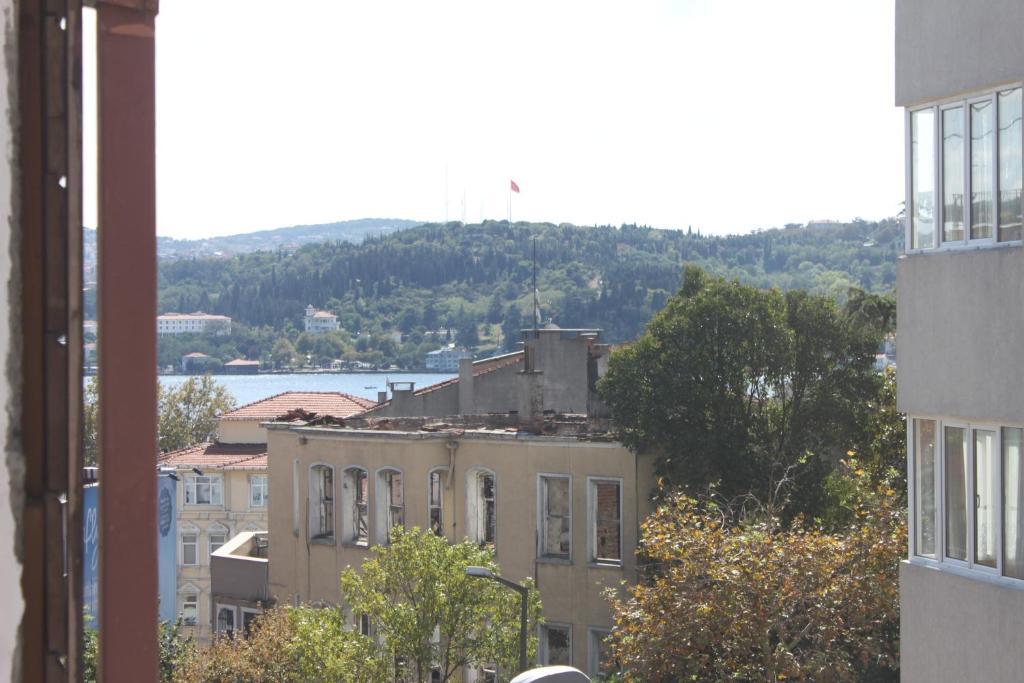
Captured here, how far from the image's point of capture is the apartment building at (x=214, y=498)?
6575cm

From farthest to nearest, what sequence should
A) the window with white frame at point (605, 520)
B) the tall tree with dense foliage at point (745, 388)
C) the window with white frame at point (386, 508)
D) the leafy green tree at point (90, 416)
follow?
the window with white frame at point (386, 508), the window with white frame at point (605, 520), the tall tree with dense foliage at point (745, 388), the leafy green tree at point (90, 416)

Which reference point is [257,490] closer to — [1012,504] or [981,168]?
[981,168]

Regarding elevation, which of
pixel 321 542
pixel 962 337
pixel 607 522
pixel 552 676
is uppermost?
pixel 962 337

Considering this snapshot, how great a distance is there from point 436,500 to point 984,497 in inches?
1093

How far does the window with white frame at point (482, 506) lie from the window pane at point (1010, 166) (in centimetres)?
2662

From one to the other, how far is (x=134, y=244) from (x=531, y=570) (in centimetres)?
3397

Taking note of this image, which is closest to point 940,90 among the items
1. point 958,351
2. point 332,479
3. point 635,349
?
point 958,351

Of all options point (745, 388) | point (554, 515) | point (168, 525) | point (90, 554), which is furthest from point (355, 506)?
point (90, 554)

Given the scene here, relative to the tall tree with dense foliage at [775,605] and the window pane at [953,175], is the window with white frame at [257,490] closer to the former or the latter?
the tall tree with dense foliage at [775,605]

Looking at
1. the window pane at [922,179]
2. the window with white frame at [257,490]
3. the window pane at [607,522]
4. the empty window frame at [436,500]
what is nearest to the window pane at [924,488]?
the window pane at [922,179]

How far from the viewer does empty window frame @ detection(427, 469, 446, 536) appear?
38.7 metres

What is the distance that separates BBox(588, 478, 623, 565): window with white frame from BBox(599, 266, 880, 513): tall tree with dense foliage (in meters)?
1.83

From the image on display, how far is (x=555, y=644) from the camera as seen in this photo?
121 ft

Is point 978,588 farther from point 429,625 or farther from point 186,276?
point 186,276
